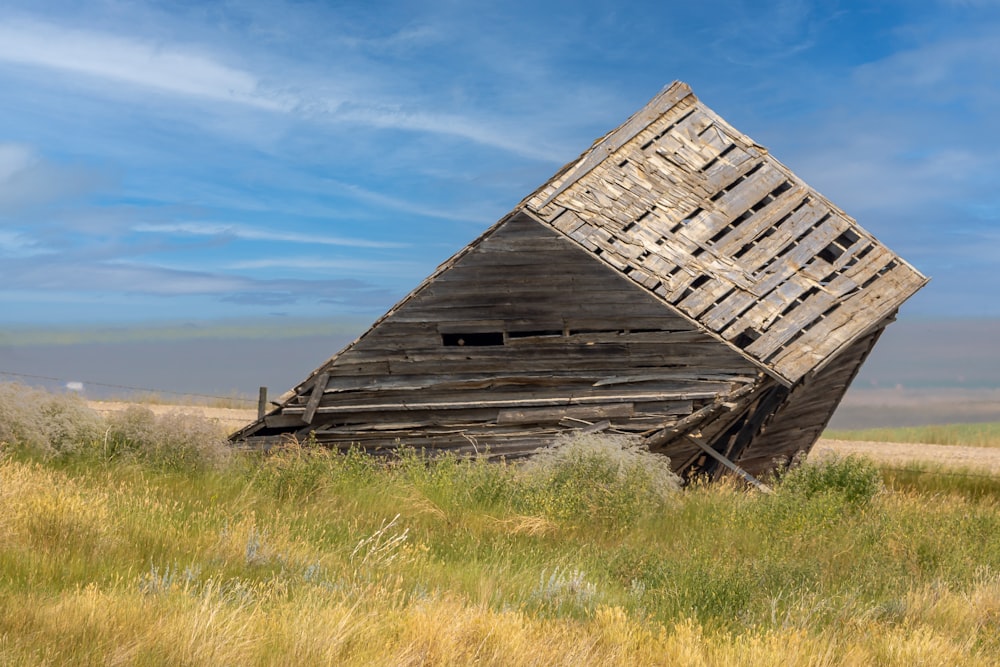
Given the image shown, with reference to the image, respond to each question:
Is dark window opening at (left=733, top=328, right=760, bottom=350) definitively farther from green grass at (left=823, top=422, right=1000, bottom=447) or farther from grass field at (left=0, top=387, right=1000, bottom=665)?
green grass at (left=823, top=422, right=1000, bottom=447)

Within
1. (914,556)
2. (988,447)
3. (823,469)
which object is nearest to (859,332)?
(823,469)

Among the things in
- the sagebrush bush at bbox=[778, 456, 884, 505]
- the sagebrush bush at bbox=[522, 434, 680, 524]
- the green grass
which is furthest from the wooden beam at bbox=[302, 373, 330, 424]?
the green grass

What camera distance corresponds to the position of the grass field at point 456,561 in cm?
506

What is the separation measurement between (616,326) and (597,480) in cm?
357

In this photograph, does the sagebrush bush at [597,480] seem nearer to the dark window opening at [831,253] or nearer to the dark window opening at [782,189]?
the dark window opening at [831,253]

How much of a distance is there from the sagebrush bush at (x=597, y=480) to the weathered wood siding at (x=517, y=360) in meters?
0.97

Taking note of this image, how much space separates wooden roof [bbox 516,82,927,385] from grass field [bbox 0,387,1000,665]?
267 cm

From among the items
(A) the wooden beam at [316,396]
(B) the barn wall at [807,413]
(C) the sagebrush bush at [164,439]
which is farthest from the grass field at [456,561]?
(B) the barn wall at [807,413]

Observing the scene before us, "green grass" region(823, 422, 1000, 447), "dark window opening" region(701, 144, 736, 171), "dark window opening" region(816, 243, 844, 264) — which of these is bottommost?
"green grass" region(823, 422, 1000, 447)

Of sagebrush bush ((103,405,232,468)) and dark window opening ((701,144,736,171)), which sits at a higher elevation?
dark window opening ((701,144,736,171))

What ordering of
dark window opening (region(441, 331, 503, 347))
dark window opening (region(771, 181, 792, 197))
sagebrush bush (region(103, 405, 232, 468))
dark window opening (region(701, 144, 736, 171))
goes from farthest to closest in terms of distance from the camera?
dark window opening (region(701, 144, 736, 171)) → dark window opening (region(771, 181, 792, 197)) → dark window opening (region(441, 331, 503, 347)) → sagebrush bush (region(103, 405, 232, 468))

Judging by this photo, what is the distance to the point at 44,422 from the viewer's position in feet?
37.2

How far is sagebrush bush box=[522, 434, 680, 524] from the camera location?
1028 centimetres

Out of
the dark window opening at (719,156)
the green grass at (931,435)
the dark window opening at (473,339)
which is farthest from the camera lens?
the green grass at (931,435)
